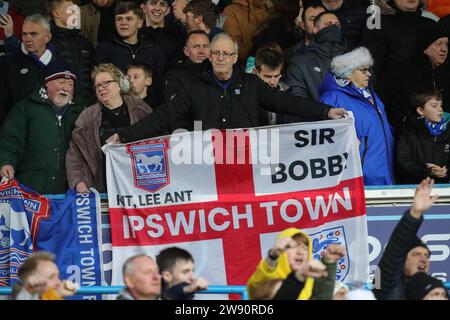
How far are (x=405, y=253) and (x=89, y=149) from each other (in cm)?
350

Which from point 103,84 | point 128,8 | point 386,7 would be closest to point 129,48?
point 128,8

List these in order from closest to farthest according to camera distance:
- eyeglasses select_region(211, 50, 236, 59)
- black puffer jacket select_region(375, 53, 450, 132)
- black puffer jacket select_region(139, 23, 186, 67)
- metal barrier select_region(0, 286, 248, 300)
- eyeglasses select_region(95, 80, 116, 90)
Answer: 1. metal barrier select_region(0, 286, 248, 300)
2. eyeglasses select_region(211, 50, 236, 59)
3. eyeglasses select_region(95, 80, 116, 90)
4. black puffer jacket select_region(375, 53, 450, 132)
5. black puffer jacket select_region(139, 23, 186, 67)

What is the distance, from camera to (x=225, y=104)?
42.0 ft

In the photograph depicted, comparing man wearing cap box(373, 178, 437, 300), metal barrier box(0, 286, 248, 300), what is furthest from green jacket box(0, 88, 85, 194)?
man wearing cap box(373, 178, 437, 300)

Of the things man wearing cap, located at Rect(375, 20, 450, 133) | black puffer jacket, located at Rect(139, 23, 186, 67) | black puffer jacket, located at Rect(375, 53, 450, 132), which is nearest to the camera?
black puffer jacket, located at Rect(375, 53, 450, 132)

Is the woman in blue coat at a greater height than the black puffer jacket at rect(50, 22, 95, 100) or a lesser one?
lesser

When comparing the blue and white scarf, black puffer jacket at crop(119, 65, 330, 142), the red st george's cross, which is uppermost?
black puffer jacket at crop(119, 65, 330, 142)

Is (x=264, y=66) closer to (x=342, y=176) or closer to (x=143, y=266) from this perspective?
(x=342, y=176)

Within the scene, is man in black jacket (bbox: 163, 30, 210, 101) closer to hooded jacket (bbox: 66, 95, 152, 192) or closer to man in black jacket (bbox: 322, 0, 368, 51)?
hooded jacket (bbox: 66, 95, 152, 192)

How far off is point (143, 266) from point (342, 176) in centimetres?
317

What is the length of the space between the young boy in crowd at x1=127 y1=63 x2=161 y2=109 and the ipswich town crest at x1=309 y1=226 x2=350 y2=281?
2027 millimetres

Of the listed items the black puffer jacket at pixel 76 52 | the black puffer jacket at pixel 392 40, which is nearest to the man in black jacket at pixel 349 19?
Result: the black puffer jacket at pixel 392 40

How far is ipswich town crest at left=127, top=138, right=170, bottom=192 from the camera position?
504 inches

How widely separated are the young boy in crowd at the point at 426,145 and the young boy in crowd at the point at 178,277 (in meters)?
3.31
